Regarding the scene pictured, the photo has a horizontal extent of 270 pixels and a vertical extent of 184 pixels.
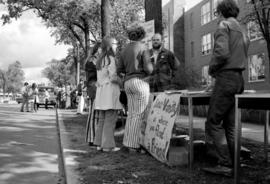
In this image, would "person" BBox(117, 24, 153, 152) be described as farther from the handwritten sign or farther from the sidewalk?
the sidewalk

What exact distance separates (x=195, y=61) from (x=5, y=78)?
8673 centimetres

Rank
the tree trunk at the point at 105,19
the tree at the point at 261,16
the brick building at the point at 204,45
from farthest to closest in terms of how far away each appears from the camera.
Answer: the brick building at the point at 204,45 → the tree at the point at 261,16 → the tree trunk at the point at 105,19

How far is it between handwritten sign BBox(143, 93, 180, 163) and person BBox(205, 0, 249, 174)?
26.8 inches

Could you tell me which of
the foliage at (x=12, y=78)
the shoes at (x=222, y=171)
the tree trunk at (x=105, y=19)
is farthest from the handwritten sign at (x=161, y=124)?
the foliage at (x=12, y=78)

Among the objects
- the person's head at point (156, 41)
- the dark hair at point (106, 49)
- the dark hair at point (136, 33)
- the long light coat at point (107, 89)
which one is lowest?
the long light coat at point (107, 89)

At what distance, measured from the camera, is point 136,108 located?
7.13 metres

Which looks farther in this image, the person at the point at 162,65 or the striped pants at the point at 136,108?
the person at the point at 162,65

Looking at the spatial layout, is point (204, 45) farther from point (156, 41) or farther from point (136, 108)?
point (136, 108)

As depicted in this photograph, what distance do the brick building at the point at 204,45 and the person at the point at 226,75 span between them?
24012 mm

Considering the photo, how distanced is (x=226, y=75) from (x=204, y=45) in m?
37.2

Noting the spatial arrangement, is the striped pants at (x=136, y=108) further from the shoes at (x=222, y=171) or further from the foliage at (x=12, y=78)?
the foliage at (x=12, y=78)

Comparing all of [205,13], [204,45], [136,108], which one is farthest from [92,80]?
[205,13]

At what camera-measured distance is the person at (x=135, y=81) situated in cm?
700

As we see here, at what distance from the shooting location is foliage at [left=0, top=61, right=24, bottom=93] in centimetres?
11956
